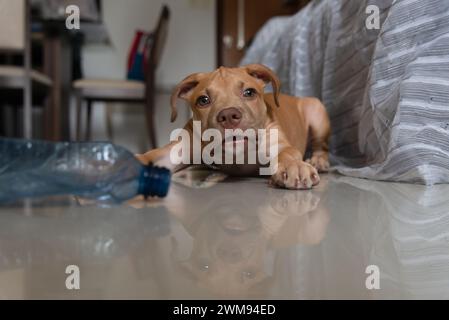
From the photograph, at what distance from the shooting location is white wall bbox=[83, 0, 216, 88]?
4746 millimetres

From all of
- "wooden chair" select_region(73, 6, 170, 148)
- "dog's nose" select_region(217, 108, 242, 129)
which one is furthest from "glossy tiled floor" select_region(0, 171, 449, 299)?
"wooden chair" select_region(73, 6, 170, 148)

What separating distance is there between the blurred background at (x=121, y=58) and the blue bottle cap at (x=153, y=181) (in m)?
2.55

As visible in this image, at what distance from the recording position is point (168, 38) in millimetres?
4898

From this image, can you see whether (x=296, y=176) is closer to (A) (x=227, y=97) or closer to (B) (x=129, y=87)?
(A) (x=227, y=97)

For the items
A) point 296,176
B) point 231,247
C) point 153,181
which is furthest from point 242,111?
point 231,247

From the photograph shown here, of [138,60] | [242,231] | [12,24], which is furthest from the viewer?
[138,60]

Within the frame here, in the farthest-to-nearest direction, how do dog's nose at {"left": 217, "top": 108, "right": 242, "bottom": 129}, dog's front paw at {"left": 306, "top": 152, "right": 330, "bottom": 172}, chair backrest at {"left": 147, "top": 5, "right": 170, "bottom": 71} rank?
chair backrest at {"left": 147, "top": 5, "right": 170, "bottom": 71} → dog's front paw at {"left": 306, "top": 152, "right": 330, "bottom": 172} → dog's nose at {"left": 217, "top": 108, "right": 242, "bottom": 129}

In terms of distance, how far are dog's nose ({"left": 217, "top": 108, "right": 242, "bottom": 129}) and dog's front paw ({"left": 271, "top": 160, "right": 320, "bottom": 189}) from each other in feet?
0.62

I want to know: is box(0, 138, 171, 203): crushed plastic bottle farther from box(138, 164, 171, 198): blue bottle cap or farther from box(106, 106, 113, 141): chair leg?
box(106, 106, 113, 141): chair leg

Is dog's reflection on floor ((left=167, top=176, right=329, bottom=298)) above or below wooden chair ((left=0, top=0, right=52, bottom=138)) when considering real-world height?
below

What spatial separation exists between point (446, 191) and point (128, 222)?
832 millimetres

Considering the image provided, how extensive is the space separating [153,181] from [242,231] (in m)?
0.28

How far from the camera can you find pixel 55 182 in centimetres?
99
